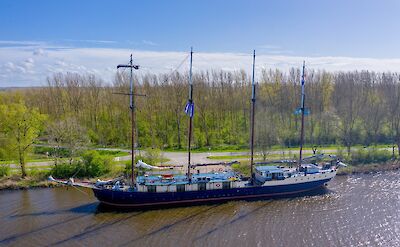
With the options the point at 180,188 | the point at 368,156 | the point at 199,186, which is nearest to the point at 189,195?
the point at 180,188

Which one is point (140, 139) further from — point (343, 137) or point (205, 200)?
point (343, 137)

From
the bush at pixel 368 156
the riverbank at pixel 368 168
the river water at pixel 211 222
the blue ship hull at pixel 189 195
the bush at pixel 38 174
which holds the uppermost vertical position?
the bush at pixel 368 156

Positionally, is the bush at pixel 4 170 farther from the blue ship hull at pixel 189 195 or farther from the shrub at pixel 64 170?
the blue ship hull at pixel 189 195

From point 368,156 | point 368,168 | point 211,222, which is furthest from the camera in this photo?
point 368,156

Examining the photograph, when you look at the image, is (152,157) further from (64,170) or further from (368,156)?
(368,156)

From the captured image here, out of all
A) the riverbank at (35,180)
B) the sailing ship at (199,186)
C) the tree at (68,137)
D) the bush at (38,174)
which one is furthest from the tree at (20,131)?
the sailing ship at (199,186)

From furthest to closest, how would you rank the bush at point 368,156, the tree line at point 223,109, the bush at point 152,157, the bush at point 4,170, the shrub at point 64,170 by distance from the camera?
the tree line at point 223,109 → the bush at point 368,156 → the bush at point 152,157 → the shrub at point 64,170 → the bush at point 4,170

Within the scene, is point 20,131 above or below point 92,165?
above

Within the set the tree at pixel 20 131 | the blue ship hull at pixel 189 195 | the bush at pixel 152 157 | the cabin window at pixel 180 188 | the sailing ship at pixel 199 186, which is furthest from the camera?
the bush at pixel 152 157
